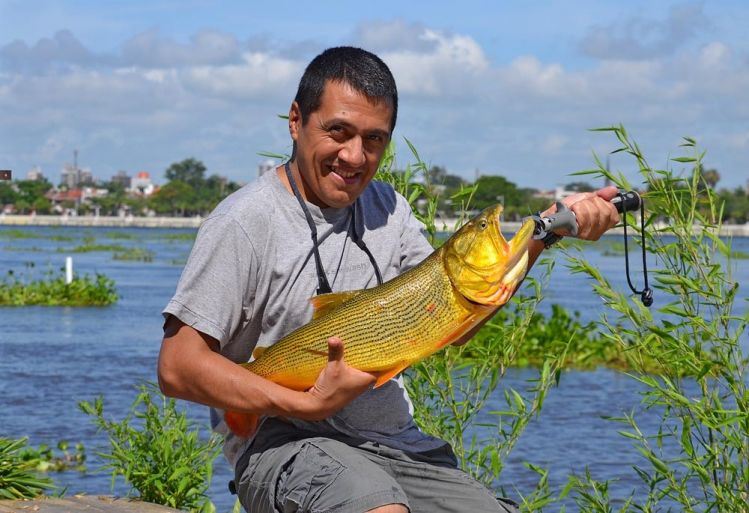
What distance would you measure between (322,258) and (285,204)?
0.21 meters

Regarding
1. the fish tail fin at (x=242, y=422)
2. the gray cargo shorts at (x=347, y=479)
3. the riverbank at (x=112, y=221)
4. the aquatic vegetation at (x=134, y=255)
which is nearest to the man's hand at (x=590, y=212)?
the gray cargo shorts at (x=347, y=479)

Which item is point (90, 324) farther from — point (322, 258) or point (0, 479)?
point (322, 258)

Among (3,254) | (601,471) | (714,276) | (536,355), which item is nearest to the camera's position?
(714,276)

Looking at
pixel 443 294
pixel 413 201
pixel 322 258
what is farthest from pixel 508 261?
pixel 413 201

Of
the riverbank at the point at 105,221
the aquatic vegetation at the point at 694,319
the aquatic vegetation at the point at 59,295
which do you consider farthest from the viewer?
the riverbank at the point at 105,221

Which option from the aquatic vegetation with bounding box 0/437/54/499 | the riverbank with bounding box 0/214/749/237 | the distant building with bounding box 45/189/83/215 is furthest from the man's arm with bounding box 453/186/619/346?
the distant building with bounding box 45/189/83/215

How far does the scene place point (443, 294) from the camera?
10.7 feet

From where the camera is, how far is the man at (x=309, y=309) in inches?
131

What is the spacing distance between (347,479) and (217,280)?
0.70m

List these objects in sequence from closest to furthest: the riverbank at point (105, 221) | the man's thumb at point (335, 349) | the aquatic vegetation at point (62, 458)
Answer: the man's thumb at point (335, 349) → the aquatic vegetation at point (62, 458) → the riverbank at point (105, 221)

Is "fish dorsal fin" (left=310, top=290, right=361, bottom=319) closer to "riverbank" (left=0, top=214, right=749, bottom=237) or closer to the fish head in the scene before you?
the fish head

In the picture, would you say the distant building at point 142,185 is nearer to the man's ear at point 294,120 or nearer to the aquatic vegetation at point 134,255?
the aquatic vegetation at point 134,255

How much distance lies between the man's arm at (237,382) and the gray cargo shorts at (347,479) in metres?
0.20

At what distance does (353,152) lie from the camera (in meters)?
3.50
